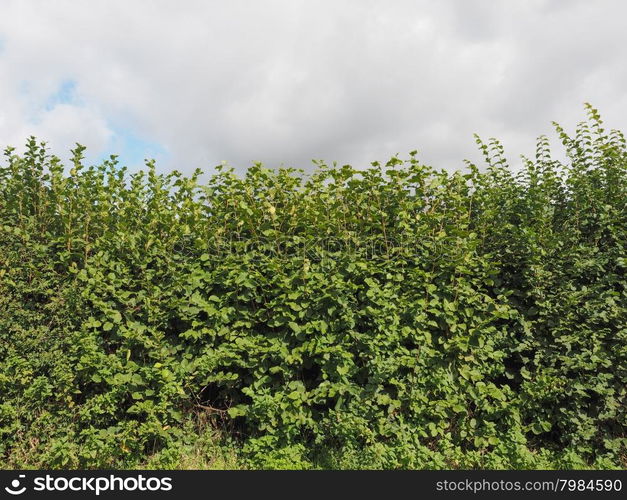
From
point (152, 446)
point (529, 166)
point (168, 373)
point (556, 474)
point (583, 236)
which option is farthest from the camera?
point (529, 166)

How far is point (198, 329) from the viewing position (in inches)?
180

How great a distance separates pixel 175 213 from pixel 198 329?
1226 mm

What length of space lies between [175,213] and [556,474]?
169 inches

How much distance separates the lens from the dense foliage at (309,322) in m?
4.27

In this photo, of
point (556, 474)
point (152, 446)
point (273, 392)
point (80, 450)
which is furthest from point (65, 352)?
point (556, 474)

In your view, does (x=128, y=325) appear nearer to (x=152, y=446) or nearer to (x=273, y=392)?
(x=152, y=446)

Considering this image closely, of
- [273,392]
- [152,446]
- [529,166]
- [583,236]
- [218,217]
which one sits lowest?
[152,446]

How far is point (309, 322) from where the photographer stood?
14.2ft

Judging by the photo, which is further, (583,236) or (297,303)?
(583,236)

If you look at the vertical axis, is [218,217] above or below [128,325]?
above

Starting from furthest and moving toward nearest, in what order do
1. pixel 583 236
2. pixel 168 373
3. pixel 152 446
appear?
1. pixel 583 236
2. pixel 152 446
3. pixel 168 373

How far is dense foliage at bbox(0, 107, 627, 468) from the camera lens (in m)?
4.27

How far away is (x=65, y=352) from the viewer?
177 inches

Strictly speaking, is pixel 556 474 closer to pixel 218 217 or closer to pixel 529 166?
pixel 529 166
